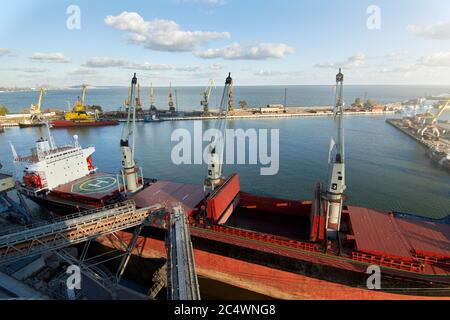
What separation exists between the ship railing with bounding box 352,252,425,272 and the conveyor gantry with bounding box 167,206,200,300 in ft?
34.6

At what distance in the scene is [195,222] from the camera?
2009 cm

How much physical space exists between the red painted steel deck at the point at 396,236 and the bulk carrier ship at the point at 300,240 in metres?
0.06

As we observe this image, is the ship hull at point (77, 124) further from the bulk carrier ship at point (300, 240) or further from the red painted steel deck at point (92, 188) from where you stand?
the bulk carrier ship at point (300, 240)

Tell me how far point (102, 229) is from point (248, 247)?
435 inches

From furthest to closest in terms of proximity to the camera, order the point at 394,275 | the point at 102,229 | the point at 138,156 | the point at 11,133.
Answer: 1. the point at 11,133
2. the point at 138,156
3. the point at 102,229
4. the point at 394,275

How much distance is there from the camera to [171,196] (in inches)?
923

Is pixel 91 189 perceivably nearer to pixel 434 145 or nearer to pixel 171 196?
pixel 171 196

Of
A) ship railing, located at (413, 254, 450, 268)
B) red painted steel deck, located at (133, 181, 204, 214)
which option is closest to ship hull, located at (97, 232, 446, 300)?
A: ship railing, located at (413, 254, 450, 268)

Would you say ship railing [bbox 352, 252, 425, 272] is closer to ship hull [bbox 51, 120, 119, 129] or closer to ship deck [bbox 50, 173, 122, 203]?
ship deck [bbox 50, 173, 122, 203]

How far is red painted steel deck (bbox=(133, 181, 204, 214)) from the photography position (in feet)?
72.1
